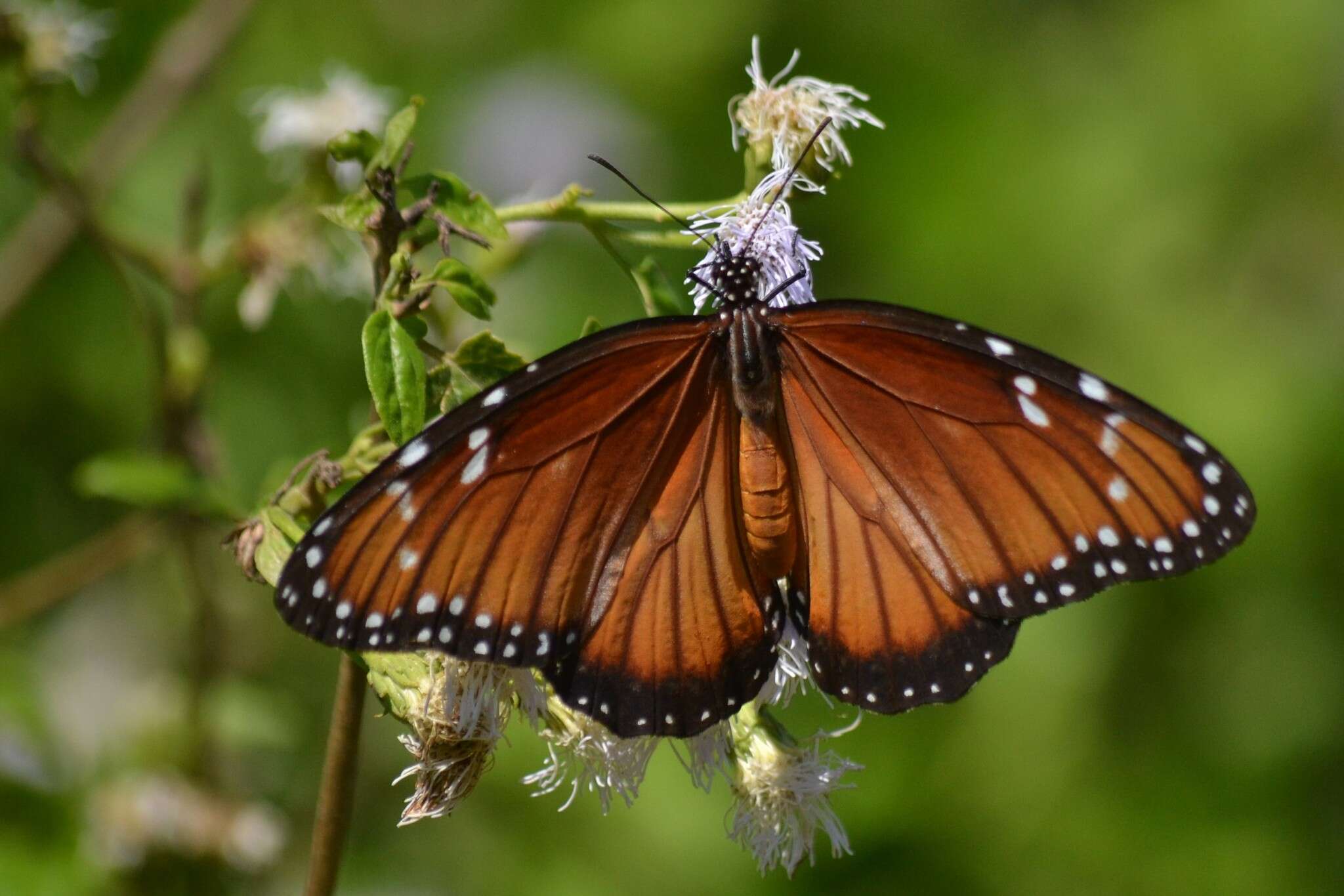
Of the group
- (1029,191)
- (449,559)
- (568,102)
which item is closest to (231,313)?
(568,102)

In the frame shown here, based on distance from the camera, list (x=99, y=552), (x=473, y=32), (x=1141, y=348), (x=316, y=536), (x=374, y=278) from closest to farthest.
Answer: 1. (x=316, y=536)
2. (x=374, y=278)
3. (x=99, y=552)
4. (x=1141, y=348)
5. (x=473, y=32)

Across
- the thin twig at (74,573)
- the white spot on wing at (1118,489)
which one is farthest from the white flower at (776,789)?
the thin twig at (74,573)

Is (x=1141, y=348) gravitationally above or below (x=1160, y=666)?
above

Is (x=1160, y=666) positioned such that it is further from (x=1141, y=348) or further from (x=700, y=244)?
(x=700, y=244)

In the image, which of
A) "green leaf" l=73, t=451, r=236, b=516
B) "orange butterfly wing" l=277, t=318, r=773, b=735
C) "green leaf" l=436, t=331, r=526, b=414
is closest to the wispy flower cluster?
"orange butterfly wing" l=277, t=318, r=773, b=735

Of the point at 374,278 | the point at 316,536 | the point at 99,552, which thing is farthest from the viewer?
the point at 99,552

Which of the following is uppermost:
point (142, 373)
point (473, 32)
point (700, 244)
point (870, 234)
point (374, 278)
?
point (473, 32)

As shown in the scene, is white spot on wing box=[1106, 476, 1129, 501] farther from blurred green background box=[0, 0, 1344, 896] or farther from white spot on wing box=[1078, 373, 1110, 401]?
blurred green background box=[0, 0, 1344, 896]
